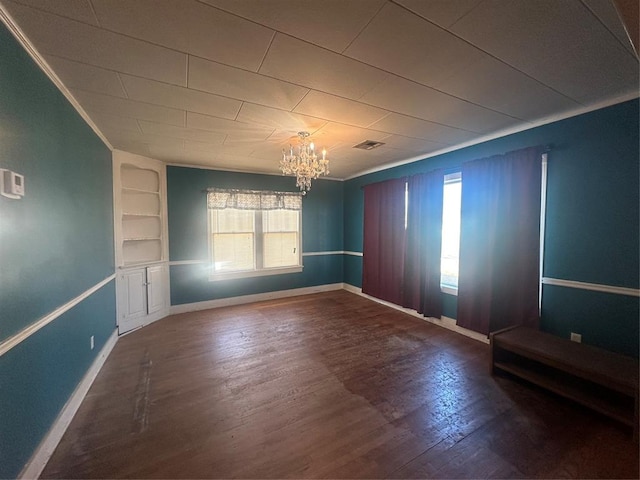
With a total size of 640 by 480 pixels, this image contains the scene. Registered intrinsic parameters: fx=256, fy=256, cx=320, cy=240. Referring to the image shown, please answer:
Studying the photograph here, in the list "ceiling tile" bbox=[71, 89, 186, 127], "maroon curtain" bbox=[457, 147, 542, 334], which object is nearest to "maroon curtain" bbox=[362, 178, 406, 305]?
"maroon curtain" bbox=[457, 147, 542, 334]

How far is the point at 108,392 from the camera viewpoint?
2.20 metres

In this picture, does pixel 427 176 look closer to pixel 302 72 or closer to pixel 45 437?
pixel 302 72

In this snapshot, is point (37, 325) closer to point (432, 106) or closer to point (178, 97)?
point (178, 97)

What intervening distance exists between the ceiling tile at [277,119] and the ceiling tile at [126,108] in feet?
1.89

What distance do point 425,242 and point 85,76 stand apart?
393cm

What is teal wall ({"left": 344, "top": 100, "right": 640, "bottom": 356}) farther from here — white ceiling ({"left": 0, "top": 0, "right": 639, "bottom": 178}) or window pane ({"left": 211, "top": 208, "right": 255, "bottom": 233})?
window pane ({"left": 211, "top": 208, "right": 255, "bottom": 233})

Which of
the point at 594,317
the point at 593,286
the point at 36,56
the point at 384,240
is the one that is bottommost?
the point at 594,317

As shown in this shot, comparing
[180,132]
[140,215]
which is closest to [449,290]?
[180,132]

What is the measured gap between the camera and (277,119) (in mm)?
2465

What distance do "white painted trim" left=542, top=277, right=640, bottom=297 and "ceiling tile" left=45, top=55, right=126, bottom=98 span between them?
4114 millimetres

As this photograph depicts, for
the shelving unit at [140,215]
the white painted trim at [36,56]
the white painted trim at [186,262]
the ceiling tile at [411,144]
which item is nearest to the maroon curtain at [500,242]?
the ceiling tile at [411,144]

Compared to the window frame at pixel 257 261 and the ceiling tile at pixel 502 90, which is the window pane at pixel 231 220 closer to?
the window frame at pixel 257 261

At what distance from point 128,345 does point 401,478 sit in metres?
3.24

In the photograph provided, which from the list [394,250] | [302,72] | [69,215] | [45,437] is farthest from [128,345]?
[394,250]
